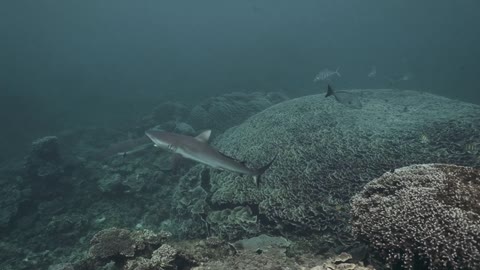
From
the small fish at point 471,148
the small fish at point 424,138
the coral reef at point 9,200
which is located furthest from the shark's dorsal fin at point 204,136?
the coral reef at point 9,200

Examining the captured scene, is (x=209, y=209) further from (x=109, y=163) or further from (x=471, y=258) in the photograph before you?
(x=109, y=163)

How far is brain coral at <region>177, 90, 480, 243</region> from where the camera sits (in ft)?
24.0

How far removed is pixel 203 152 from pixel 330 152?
4.18m

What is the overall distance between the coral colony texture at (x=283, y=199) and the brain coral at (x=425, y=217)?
13 mm

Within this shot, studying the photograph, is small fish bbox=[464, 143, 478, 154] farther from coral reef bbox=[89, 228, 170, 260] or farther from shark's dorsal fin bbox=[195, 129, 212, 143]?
coral reef bbox=[89, 228, 170, 260]

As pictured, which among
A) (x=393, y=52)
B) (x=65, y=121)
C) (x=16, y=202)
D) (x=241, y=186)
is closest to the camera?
(x=241, y=186)

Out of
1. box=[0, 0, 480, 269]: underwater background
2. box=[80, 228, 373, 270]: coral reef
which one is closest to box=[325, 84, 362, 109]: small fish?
box=[0, 0, 480, 269]: underwater background

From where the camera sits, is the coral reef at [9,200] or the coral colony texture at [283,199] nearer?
the coral colony texture at [283,199]

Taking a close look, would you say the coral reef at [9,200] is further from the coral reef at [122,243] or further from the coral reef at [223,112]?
the coral reef at [223,112]

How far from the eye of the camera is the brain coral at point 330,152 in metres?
7.31

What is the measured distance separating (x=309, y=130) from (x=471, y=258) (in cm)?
650

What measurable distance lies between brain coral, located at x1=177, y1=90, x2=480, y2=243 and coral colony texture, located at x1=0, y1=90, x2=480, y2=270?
1.2 inches

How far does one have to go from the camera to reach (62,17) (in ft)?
344

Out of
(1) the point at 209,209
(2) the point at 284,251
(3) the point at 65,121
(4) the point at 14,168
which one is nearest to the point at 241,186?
(1) the point at 209,209
